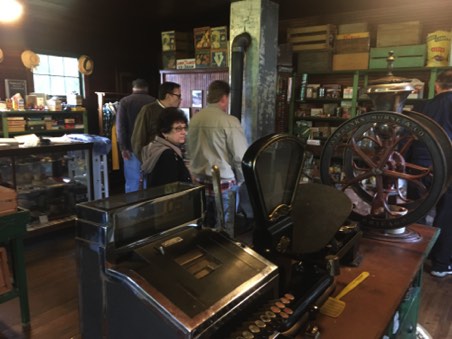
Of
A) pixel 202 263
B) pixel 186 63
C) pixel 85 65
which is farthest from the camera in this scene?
pixel 85 65

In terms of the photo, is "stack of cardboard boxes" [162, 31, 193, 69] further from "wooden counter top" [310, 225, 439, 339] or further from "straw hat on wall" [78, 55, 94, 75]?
"wooden counter top" [310, 225, 439, 339]

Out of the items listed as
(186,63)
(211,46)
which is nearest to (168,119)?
(211,46)

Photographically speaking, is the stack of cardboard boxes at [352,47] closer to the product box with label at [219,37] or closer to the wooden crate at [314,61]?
the wooden crate at [314,61]

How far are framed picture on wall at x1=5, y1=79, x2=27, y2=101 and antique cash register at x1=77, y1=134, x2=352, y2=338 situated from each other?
521 cm

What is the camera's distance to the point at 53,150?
3527 millimetres

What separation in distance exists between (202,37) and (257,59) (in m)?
1.45

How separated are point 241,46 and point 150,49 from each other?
3983 millimetres

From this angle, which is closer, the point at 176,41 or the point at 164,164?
the point at 164,164

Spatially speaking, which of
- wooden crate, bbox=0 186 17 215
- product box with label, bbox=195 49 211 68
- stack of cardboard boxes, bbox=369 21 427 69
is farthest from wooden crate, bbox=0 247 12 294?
stack of cardboard boxes, bbox=369 21 427 69

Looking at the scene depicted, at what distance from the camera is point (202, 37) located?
486 cm

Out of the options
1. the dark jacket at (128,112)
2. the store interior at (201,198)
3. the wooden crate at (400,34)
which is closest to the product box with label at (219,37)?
the store interior at (201,198)

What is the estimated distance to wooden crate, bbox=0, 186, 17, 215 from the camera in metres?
2.18

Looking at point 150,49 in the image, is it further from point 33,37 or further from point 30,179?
point 30,179

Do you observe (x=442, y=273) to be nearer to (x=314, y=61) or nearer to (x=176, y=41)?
(x=314, y=61)
